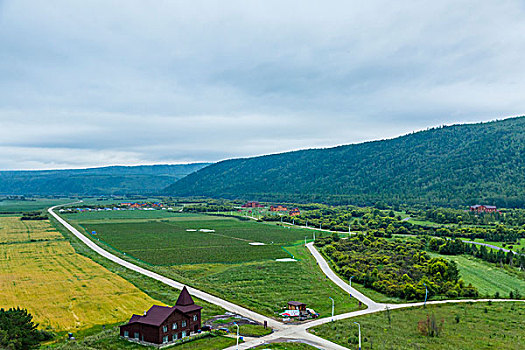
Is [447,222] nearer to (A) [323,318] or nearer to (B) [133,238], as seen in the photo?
(B) [133,238]

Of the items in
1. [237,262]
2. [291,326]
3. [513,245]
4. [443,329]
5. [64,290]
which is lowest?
[513,245]

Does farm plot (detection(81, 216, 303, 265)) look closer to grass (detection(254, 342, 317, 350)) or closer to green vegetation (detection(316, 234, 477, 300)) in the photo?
green vegetation (detection(316, 234, 477, 300))

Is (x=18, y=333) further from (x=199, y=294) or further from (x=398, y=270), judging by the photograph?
(x=398, y=270)

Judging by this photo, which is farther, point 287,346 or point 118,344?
point 118,344

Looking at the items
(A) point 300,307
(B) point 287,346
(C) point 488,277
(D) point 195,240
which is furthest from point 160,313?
(D) point 195,240


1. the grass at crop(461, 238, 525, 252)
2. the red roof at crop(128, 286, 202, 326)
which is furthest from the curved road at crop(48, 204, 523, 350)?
the grass at crop(461, 238, 525, 252)
